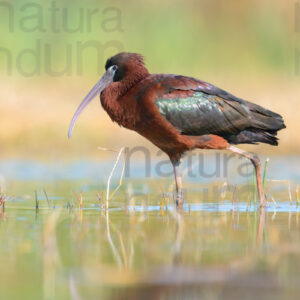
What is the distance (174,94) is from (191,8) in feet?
26.3

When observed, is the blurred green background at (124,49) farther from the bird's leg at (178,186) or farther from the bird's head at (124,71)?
the bird's leg at (178,186)

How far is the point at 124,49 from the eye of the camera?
1499 cm

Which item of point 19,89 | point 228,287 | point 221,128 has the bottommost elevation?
point 228,287

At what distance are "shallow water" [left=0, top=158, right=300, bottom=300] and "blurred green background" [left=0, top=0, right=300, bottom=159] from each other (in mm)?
4479

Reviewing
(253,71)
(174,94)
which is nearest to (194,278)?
(174,94)

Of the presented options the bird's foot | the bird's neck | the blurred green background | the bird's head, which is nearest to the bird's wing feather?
the bird's neck

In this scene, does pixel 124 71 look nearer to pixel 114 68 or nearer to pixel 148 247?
pixel 114 68

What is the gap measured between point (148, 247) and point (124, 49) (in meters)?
9.44

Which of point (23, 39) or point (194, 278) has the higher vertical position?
point (23, 39)

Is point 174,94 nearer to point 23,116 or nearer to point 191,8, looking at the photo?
point 23,116

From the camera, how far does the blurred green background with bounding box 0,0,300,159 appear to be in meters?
13.7

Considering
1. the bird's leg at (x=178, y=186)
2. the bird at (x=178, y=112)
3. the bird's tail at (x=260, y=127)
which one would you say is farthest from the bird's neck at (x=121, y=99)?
the bird's tail at (x=260, y=127)

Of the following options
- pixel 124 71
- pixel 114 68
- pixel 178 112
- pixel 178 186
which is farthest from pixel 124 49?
pixel 178 112

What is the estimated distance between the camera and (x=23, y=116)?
13633 millimetres
